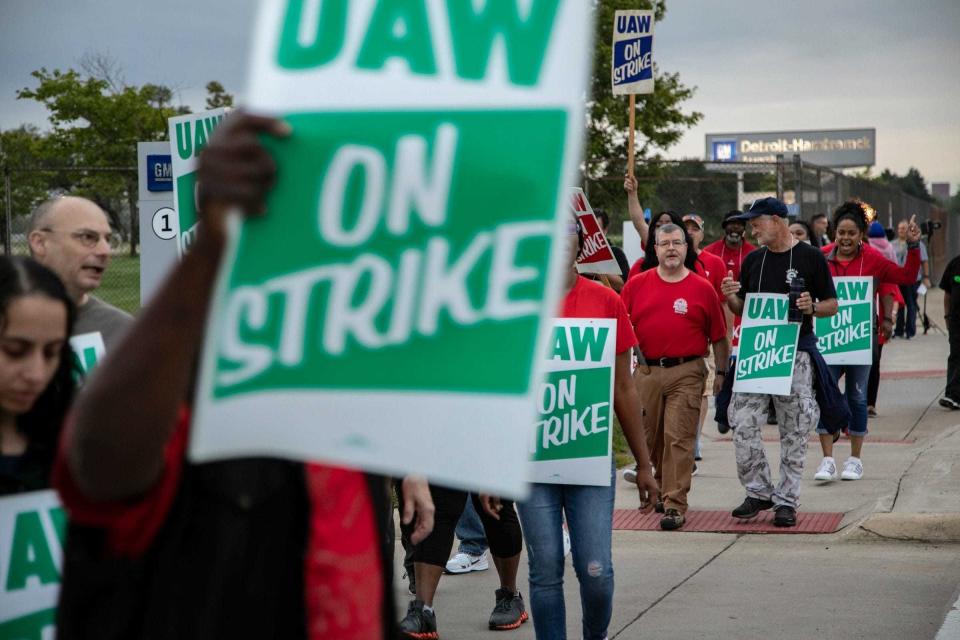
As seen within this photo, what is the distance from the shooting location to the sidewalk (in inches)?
258

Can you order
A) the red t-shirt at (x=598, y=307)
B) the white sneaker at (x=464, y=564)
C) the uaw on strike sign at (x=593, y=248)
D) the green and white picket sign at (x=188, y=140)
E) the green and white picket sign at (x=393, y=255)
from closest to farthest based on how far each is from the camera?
the green and white picket sign at (x=393, y=255) → the red t-shirt at (x=598, y=307) → the green and white picket sign at (x=188, y=140) → the white sneaker at (x=464, y=564) → the uaw on strike sign at (x=593, y=248)

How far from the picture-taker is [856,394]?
35.2 feet

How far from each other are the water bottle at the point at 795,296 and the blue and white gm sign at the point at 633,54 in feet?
11.6

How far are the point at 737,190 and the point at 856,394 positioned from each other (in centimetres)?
1244

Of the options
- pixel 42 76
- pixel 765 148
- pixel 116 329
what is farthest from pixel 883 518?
pixel 765 148

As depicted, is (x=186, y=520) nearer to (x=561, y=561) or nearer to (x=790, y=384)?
A: (x=561, y=561)

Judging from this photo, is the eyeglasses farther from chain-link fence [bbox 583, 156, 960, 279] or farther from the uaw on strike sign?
chain-link fence [bbox 583, 156, 960, 279]

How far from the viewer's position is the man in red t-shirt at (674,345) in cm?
875

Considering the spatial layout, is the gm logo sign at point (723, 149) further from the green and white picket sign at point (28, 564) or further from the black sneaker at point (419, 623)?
the green and white picket sign at point (28, 564)

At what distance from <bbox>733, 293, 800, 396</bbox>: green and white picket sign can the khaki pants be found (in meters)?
0.28

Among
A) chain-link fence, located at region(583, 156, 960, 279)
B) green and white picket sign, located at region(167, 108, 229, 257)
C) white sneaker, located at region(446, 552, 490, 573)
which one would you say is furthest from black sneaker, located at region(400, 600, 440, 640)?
chain-link fence, located at region(583, 156, 960, 279)

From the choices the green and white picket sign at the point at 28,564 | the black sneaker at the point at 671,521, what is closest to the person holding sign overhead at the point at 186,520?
the green and white picket sign at the point at 28,564

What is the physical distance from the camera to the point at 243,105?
1807mm

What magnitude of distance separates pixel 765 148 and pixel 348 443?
109371mm
